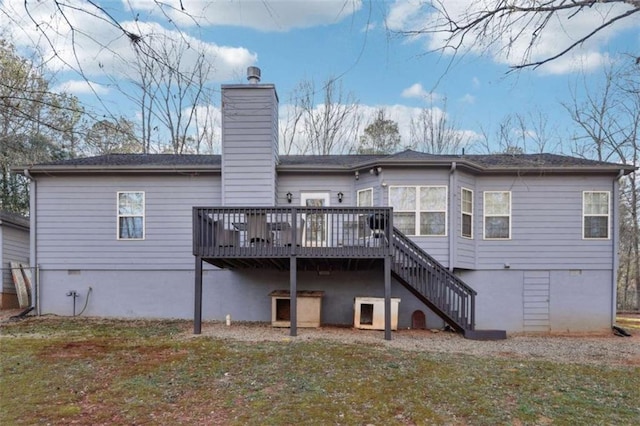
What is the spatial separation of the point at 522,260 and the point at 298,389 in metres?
7.52

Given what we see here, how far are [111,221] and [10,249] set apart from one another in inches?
167

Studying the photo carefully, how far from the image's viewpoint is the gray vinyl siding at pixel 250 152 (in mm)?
9867

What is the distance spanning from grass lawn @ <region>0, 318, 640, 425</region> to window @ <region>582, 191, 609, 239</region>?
4946 mm

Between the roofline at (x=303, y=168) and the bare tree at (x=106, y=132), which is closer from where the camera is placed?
the bare tree at (x=106, y=132)

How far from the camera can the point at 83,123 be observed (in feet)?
10.2

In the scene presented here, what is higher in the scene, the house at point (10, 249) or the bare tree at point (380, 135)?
the bare tree at point (380, 135)

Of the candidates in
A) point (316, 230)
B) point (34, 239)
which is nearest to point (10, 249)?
point (34, 239)

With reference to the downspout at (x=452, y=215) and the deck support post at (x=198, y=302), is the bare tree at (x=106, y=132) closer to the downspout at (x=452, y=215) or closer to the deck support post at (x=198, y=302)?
the deck support post at (x=198, y=302)

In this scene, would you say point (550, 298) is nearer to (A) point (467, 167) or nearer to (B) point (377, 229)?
(A) point (467, 167)

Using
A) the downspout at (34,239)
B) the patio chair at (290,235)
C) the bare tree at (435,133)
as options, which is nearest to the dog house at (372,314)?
the patio chair at (290,235)

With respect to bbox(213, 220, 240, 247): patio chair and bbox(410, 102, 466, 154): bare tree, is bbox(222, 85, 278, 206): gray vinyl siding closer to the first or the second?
bbox(213, 220, 240, 247): patio chair

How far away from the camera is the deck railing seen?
8016mm

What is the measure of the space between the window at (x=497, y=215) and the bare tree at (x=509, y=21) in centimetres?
718

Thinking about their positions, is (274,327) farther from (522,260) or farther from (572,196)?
(572,196)
